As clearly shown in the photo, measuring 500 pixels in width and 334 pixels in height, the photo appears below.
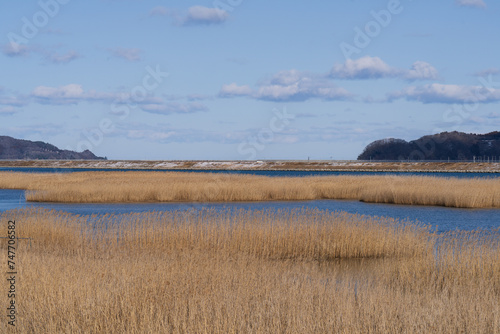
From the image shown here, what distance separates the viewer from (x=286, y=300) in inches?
319

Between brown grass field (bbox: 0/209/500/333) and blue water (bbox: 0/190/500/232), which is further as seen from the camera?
blue water (bbox: 0/190/500/232)

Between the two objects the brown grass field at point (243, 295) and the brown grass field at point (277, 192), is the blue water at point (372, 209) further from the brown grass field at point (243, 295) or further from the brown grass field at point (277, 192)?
the brown grass field at point (243, 295)

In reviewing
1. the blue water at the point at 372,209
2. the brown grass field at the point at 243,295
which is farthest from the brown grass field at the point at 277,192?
the brown grass field at the point at 243,295

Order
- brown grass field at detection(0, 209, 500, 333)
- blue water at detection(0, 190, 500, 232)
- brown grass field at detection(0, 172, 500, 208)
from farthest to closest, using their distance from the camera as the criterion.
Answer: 1. brown grass field at detection(0, 172, 500, 208)
2. blue water at detection(0, 190, 500, 232)
3. brown grass field at detection(0, 209, 500, 333)

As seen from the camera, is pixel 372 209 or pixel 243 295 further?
pixel 372 209

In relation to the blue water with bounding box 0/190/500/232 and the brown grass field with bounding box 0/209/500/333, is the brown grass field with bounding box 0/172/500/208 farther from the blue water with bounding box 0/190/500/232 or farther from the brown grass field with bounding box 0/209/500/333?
the brown grass field with bounding box 0/209/500/333

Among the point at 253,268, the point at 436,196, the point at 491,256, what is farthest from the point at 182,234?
the point at 436,196

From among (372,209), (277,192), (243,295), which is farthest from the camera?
(277,192)

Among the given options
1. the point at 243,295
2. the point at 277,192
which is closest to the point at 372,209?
the point at 277,192

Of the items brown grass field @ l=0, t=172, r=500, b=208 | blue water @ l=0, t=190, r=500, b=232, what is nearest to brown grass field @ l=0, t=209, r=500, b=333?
blue water @ l=0, t=190, r=500, b=232

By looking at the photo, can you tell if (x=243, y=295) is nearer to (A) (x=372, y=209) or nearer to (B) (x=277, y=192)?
(A) (x=372, y=209)

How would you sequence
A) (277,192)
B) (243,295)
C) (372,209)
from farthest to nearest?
(277,192), (372,209), (243,295)

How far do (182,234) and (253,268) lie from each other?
514 centimetres

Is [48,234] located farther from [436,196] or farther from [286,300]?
[436,196]
